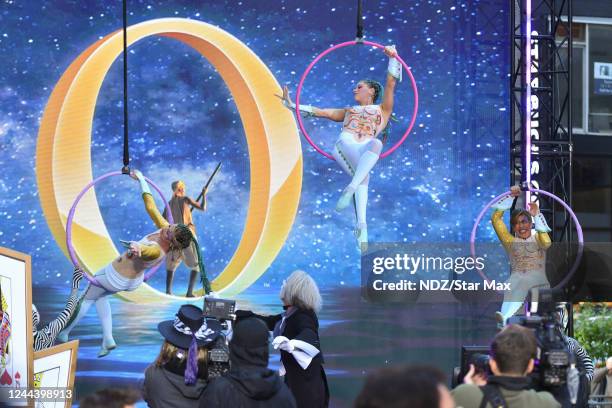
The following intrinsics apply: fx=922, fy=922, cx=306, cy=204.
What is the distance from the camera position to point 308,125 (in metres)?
8.55

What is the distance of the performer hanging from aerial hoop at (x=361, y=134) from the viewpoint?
8.41 metres

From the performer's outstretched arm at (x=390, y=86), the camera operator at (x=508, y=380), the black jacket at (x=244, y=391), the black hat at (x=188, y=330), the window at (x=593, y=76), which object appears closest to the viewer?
the camera operator at (x=508, y=380)

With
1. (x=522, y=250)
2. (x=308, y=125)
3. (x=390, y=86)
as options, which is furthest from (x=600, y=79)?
(x=308, y=125)

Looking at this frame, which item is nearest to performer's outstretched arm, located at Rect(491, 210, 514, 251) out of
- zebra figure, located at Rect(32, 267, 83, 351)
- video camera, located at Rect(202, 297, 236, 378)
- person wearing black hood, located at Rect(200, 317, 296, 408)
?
zebra figure, located at Rect(32, 267, 83, 351)

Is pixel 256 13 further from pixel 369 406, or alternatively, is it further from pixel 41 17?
pixel 369 406

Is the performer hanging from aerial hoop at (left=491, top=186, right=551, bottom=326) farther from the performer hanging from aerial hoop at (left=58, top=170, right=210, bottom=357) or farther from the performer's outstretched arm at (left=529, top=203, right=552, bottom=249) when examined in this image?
the performer hanging from aerial hoop at (left=58, top=170, right=210, bottom=357)

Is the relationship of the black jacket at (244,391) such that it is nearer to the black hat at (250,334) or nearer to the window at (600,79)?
the black hat at (250,334)

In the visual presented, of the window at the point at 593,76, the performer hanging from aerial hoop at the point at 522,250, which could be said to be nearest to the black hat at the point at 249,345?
the performer hanging from aerial hoop at the point at 522,250

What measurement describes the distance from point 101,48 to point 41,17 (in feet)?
1.90

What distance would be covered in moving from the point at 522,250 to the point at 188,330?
4668 mm

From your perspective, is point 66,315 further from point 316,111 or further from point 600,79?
point 600,79

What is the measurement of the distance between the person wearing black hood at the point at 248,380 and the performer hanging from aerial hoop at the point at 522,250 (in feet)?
16.0

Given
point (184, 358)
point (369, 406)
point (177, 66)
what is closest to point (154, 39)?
point (177, 66)

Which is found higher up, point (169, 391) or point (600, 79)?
point (600, 79)
